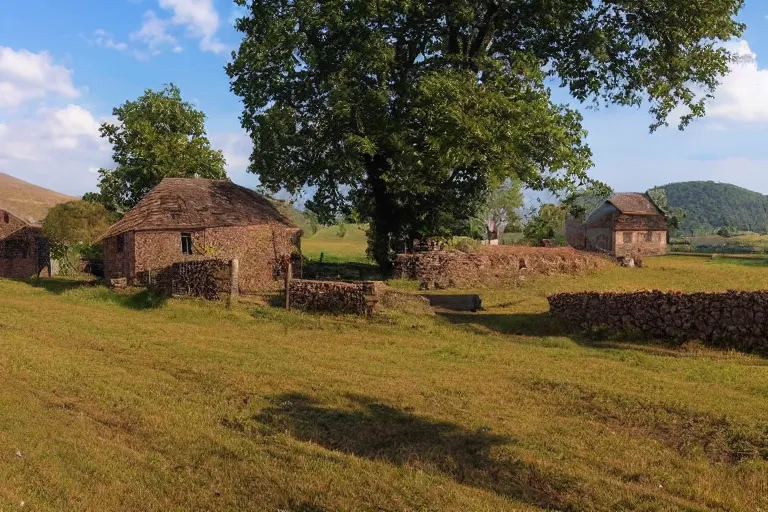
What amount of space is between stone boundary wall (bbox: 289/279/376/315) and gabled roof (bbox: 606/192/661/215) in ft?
152

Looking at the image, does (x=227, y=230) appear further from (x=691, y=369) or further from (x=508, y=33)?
→ (x=691, y=369)

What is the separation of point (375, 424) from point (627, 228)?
56642 millimetres

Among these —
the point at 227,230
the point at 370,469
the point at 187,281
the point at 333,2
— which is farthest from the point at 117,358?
the point at 333,2

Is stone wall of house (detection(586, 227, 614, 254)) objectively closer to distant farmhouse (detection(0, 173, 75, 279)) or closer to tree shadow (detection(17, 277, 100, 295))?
tree shadow (detection(17, 277, 100, 295))

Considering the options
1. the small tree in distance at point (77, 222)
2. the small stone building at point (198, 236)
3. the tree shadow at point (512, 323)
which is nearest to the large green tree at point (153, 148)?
the small tree in distance at point (77, 222)

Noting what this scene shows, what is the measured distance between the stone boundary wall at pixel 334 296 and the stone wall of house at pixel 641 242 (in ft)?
146

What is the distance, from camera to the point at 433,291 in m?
29.0

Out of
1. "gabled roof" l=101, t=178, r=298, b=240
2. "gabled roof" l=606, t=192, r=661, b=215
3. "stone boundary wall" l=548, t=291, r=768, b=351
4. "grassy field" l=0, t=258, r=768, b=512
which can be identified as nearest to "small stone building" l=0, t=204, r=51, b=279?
"gabled roof" l=101, t=178, r=298, b=240

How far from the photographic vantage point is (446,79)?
25297 mm

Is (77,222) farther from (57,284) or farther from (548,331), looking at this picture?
(548,331)

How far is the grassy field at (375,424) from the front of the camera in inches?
275

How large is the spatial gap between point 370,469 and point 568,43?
2572 centimetres

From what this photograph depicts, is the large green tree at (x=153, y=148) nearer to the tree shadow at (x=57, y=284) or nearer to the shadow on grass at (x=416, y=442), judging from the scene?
the tree shadow at (x=57, y=284)

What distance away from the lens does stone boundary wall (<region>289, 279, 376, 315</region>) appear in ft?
70.4
